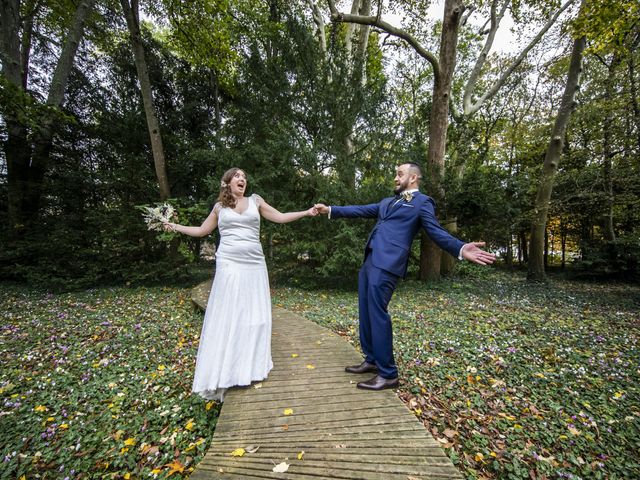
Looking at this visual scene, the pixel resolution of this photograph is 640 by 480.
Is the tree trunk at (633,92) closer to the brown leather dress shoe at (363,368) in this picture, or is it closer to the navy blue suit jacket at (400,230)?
the navy blue suit jacket at (400,230)

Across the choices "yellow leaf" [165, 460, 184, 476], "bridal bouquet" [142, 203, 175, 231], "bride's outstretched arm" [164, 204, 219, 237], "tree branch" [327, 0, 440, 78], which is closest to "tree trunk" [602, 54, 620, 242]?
"tree branch" [327, 0, 440, 78]

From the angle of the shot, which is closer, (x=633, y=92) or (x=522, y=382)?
(x=522, y=382)

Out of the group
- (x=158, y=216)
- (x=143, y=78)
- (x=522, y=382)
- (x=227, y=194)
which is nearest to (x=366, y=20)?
(x=143, y=78)

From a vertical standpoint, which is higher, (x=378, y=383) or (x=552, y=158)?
(x=552, y=158)

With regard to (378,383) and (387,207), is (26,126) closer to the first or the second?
(387,207)

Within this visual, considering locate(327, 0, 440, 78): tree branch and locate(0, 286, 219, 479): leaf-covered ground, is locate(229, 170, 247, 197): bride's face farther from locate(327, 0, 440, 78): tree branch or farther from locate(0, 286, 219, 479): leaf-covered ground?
locate(327, 0, 440, 78): tree branch

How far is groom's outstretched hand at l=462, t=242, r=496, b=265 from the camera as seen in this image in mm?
2324

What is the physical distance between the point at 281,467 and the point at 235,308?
1.48 metres

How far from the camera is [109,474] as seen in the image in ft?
7.73

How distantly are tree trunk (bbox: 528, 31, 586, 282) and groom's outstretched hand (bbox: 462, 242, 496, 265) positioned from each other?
8.93 metres

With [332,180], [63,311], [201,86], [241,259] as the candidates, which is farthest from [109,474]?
[201,86]

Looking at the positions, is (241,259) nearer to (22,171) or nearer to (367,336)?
(367,336)

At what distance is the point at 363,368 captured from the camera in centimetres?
325

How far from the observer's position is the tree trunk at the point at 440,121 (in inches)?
337
